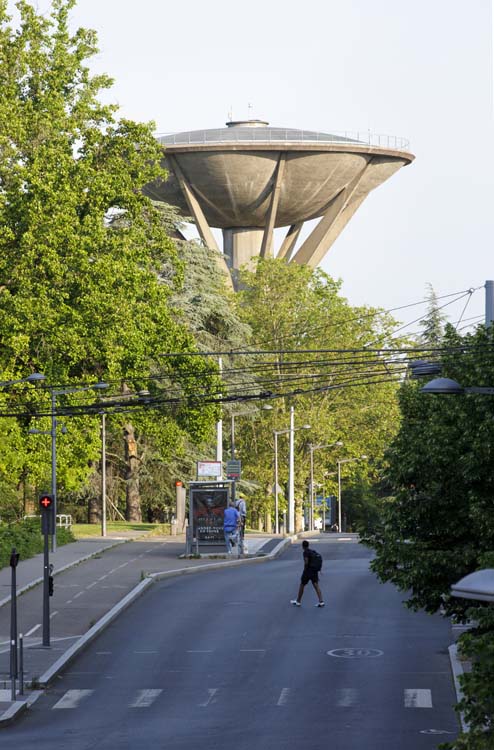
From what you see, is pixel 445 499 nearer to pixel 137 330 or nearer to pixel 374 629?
pixel 374 629

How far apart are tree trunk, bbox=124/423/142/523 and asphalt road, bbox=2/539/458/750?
2966 cm

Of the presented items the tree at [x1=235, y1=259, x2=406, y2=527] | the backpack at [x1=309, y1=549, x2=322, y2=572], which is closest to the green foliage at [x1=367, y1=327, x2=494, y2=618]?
the backpack at [x1=309, y1=549, x2=322, y2=572]

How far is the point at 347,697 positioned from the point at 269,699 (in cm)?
135

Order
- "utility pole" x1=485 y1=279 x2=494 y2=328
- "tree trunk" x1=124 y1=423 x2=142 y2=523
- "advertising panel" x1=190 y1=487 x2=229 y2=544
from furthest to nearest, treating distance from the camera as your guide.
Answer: "tree trunk" x1=124 y1=423 x2=142 y2=523
"advertising panel" x1=190 y1=487 x2=229 y2=544
"utility pole" x1=485 y1=279 x2=494 y2=328

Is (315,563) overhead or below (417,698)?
overhead

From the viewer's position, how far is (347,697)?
24.4 meters

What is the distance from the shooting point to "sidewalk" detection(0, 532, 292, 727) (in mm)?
28062

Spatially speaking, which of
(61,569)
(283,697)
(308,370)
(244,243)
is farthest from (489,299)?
(244,243)

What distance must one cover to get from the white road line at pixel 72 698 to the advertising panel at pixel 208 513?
2284 cm

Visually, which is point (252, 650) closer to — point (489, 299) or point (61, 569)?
point (489, 299)

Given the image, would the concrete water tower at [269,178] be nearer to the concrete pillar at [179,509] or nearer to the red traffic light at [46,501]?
the concrete pillar at [179,509]

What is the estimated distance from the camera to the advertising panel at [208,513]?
160 feet

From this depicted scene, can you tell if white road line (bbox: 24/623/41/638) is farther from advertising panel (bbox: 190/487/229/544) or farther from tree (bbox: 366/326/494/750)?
advertising panel (bbox: 190/487/229/544)

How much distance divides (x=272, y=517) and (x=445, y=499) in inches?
3376
